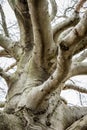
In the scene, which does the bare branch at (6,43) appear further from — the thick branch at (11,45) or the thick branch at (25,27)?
the thick branch at (25,27)

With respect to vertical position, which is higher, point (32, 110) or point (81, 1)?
point (81, 1)

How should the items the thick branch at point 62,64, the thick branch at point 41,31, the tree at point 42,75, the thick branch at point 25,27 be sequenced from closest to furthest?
the thick branch at point 62,64 < the tree at point 42,75 < the thick branch at point 41,31 < the thick branch at point 25,27

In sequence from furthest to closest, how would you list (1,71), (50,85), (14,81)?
(14,81), (1,71), (50,85)

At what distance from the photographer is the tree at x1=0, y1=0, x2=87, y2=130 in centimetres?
140

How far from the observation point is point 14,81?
2.16 meters

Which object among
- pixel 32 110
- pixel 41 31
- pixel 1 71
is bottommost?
pixel 32 110

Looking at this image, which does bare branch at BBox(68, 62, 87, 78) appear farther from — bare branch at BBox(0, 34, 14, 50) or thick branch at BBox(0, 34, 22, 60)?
bare branch at BBox(0, 34, 14, 50)

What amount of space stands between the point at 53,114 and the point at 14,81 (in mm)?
484

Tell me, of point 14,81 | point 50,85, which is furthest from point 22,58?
point 50,85

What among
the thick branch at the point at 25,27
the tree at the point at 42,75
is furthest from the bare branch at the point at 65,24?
the thick branch at the point at 25,27

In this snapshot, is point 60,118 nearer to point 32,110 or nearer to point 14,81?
point 32,110

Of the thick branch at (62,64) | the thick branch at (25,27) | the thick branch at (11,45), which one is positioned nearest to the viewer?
the thick branch at (62,64)

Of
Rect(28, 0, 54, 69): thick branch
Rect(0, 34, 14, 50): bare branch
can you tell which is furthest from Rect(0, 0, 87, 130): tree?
Rect(0, 34, 14, 50): bare branch

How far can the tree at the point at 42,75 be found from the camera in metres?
1.40
